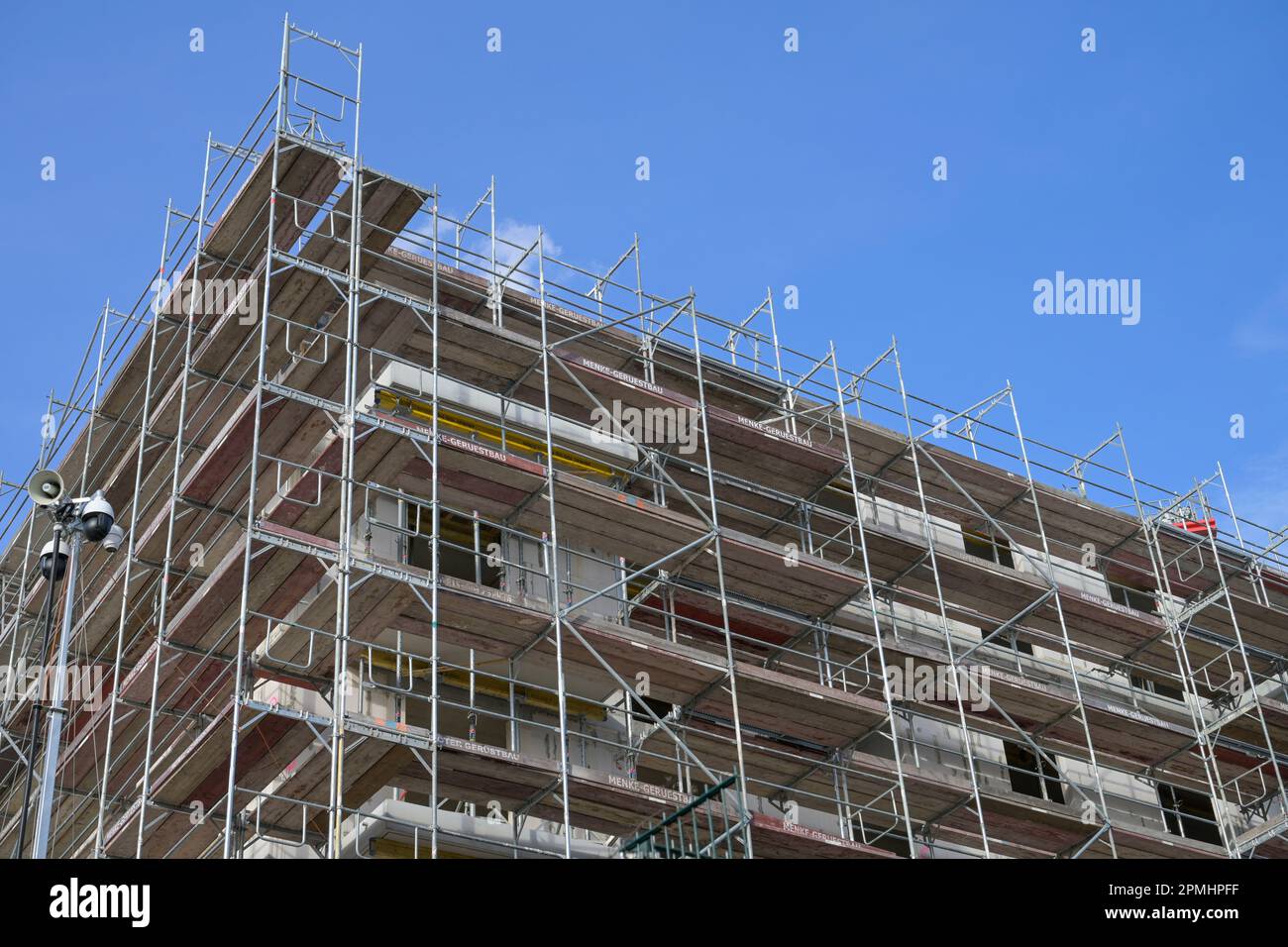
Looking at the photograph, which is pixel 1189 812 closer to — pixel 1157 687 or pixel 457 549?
pixel 1157 687

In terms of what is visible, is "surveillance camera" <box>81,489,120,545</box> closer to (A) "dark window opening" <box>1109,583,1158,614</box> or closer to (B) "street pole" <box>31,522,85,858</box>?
(B) "street pole" <box>31,522,85,858</box>

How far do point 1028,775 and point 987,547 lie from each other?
4.91m

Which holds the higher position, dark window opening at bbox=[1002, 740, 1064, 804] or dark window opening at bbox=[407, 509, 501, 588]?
dark window opening at bbox=[407, 509, 501, 588]

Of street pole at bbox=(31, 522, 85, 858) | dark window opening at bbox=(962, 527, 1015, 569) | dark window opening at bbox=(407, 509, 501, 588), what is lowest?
street pole at bbox=(31, 522, 85, 858)

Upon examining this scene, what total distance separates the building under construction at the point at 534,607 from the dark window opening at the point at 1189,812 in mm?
110

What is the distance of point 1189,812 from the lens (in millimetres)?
30734

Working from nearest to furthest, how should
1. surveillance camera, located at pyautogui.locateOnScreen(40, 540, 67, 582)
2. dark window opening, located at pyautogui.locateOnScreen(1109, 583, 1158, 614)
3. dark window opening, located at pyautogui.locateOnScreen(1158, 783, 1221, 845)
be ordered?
surveillance camera, located at pyautogui.locateOnScreen(40, 540, 67, 582), dark window opening, located at pyautogui.locateOnScreen(1158, 783, 1221, 845), dark window opening, located at pyautogui.locateOnScreen(1109, 583, 1158, 614)

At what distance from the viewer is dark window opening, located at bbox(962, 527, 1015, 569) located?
30.8m

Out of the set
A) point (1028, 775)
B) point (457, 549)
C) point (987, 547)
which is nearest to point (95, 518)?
point (457, 549)

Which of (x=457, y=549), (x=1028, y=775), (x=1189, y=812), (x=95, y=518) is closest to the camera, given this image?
(x=95, y=518)

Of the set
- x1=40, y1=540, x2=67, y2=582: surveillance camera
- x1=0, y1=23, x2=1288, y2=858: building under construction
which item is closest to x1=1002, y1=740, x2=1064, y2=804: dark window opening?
x1=0, y1=23, x2=1288, y2=858: building under construction

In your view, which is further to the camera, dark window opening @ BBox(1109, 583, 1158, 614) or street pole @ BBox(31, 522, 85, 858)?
dark window opening @ BBox(1109, 583, 1158, 614)

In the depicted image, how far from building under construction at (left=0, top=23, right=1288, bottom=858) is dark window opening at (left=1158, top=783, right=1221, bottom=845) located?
0.11 m
